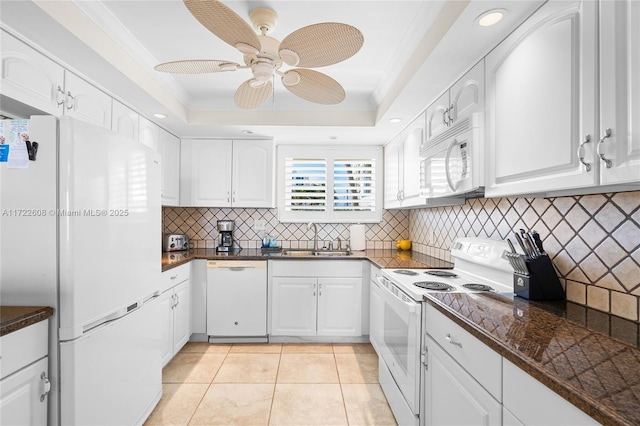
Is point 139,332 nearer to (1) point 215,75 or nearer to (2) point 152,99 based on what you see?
(2) point 152,99

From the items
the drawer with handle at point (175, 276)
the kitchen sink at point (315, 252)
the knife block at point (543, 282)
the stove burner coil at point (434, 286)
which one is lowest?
the drawer with handle at point (175, 276)

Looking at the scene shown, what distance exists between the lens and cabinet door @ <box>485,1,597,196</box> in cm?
100

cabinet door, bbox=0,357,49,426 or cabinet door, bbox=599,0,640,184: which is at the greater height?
cabinet door, bbox=599,0,640,184

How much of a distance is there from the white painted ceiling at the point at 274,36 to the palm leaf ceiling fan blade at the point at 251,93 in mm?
395

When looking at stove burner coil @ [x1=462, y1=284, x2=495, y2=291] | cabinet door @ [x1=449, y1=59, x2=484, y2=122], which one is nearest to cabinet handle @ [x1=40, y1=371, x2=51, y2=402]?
stove burner coil @ [x1=462, y1=284, x2=495, y2=291]

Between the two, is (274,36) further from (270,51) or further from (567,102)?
(567,102)

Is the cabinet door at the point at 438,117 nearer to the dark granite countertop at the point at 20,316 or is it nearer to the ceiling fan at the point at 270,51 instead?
the ceiling fan at the point at 270,51

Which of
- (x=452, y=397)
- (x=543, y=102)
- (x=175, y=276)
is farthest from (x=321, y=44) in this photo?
(x=175, y=276)

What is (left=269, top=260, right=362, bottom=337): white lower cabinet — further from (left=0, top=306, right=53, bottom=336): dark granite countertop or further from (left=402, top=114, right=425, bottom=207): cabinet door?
(left=0, top=306, right=53, bottom=336): dark granite countertop

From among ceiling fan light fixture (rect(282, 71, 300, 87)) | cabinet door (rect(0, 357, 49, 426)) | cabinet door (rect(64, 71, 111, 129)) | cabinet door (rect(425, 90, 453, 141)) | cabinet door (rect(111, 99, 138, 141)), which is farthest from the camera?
cabinet door (rect(111, 99, 138, 141))

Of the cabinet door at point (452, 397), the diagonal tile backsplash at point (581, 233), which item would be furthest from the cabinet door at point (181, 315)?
the diagonal tile backsplash at point (581, 233)

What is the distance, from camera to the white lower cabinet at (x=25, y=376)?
3.57 feet

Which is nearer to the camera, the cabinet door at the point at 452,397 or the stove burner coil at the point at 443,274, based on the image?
the cabinet door at the point at 452,397

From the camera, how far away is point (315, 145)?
3625 millimetres
